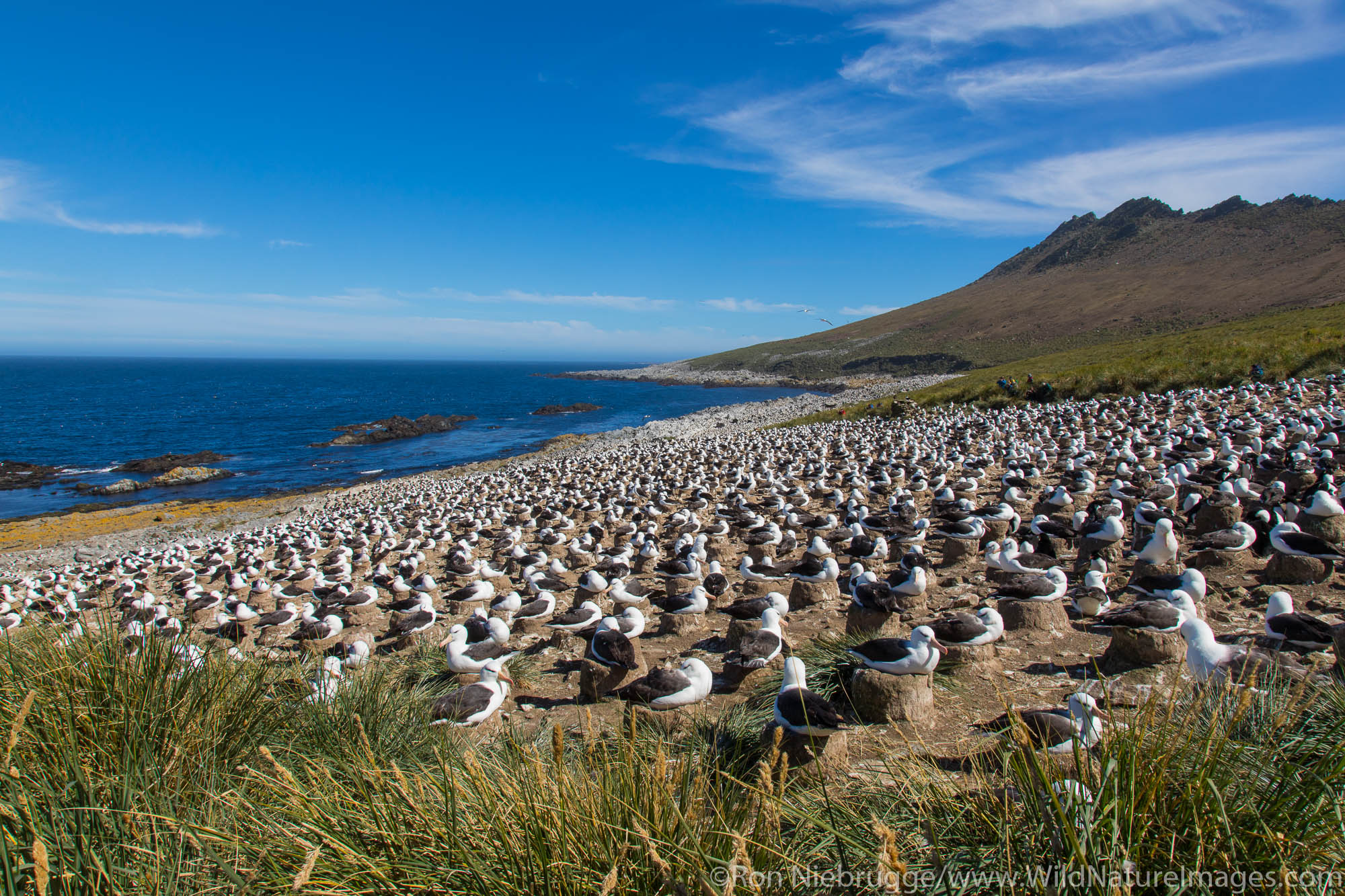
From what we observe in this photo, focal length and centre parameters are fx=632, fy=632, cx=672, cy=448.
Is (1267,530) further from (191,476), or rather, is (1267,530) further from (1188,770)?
(191,476)

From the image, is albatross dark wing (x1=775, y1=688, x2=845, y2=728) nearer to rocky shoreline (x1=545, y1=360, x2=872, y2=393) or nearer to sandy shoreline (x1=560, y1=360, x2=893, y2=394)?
sandy shoreline (x1=560, y1=360, x2=893, y2=394)

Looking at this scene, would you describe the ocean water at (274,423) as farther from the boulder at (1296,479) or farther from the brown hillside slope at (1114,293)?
the boulder at (1296,479)

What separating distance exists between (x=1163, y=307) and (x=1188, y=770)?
337ft

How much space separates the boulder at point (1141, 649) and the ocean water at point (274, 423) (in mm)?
38580

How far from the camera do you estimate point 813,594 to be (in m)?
8.48

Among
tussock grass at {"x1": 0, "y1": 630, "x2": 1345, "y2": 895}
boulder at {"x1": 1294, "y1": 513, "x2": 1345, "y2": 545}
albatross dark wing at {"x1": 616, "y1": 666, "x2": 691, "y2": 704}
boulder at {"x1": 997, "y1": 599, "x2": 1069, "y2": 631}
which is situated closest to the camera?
tussock grass at {"x1": 0, "y1": 630, "x2": 1345, "y2": 895}

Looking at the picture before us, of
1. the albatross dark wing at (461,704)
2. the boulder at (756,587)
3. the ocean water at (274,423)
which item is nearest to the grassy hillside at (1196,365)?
the boulder at (756,587)

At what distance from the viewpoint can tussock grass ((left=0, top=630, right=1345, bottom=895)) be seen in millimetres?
2152

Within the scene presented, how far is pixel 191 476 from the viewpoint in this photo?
123ft

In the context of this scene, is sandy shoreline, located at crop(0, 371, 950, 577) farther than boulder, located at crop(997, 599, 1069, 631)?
Yes

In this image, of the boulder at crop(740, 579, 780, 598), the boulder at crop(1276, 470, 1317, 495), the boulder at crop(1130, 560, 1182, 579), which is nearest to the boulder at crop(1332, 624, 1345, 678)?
the boulder at crop(1130, 560, 1182, 579)

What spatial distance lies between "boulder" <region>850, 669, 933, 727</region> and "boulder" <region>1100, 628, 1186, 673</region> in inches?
69.9

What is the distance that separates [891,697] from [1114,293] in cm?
11736

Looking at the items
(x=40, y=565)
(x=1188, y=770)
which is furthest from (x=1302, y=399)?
(x=40, y=565)
